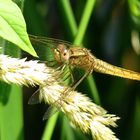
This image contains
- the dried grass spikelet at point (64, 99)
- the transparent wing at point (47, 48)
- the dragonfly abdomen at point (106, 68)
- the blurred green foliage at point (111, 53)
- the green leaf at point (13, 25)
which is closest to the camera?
the green leaf at point (13, 25)

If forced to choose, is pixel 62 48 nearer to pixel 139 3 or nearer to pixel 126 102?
pixel 139 3

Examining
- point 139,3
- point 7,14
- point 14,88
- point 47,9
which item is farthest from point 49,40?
point 47,9

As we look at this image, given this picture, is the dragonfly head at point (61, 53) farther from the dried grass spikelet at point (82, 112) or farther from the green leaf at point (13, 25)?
the green leaf at point (13, 25)

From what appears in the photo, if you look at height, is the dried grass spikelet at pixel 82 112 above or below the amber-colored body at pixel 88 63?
below

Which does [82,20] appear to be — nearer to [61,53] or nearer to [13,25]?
[61,53]

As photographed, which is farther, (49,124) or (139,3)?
(139,3)

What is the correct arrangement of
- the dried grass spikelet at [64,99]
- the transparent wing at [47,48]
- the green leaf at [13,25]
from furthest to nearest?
1. the transparent wing at [47,48]
2. the dried grass spikelet at [64,99]
3. the green leaf at [13,25]

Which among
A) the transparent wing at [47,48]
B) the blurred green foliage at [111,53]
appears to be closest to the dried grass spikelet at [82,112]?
the transparent wing at [47,48]

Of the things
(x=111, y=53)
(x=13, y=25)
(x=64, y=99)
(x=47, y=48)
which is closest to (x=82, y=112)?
(x=64, y=99)
